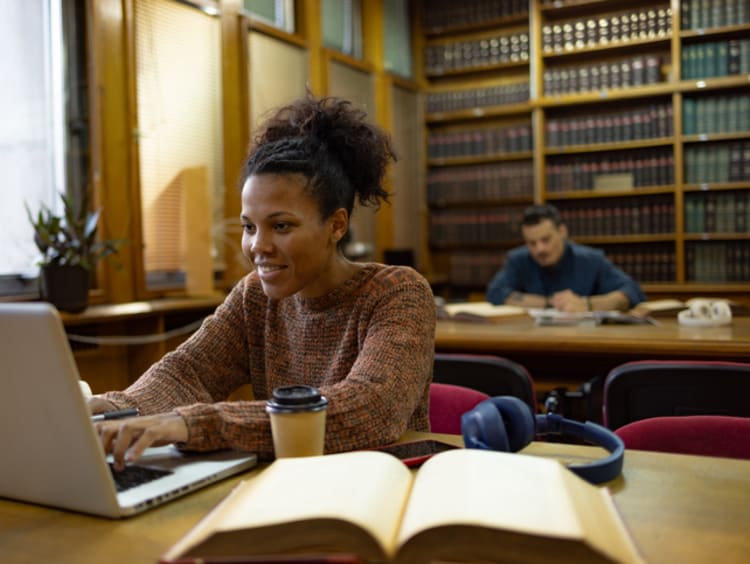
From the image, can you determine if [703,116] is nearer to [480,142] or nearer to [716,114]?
[716,114]

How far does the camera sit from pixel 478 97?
19.1 ft

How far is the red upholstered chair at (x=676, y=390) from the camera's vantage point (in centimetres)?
172

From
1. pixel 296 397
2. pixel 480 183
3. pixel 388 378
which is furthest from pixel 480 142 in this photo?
pixel 296 397

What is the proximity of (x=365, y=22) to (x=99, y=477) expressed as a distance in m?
5.06

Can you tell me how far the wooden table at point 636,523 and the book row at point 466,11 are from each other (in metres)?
5.17

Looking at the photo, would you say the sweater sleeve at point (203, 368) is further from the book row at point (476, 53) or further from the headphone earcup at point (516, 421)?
the book row at point (476, 53)

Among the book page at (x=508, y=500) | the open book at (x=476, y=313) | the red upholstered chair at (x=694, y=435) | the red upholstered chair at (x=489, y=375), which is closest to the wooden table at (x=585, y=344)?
the open book at (x=476, y=313)

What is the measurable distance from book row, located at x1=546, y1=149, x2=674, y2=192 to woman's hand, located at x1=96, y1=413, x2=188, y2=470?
15.8 feet

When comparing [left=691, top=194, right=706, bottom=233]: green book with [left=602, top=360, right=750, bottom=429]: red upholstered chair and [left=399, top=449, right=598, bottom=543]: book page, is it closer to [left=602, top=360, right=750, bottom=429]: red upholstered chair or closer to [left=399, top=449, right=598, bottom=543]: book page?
[left=602, top=360, right=750, bottom=429]: red upholstered chair

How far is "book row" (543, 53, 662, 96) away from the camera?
5215 mm

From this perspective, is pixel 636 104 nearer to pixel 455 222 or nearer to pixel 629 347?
pixel 455 222

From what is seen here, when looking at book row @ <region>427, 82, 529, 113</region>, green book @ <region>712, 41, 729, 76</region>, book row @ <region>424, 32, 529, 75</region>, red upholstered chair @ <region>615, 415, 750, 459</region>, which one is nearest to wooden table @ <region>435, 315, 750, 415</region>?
red upholstered chair @ <region>615, 415, 750, 459</region>

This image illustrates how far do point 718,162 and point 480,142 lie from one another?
168cm

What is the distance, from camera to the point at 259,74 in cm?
431
